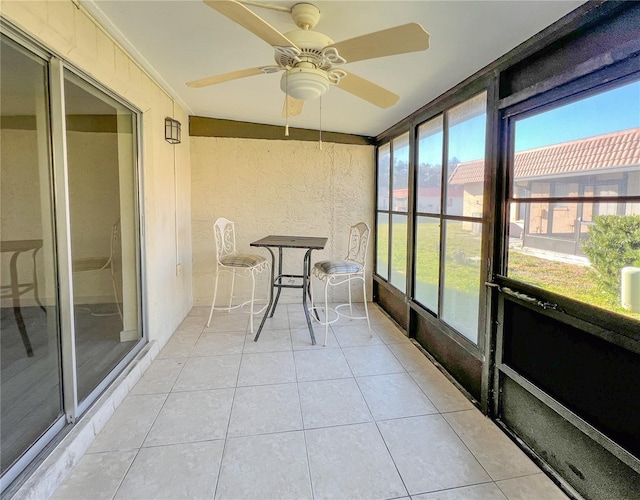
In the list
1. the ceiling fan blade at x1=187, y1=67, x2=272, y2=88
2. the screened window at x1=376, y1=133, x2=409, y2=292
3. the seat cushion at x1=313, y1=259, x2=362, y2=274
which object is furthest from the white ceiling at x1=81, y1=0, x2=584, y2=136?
the seat cushion at x1=313, y1=259, x2=362, y2=274

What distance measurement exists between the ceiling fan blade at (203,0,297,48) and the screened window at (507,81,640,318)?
1.31 m

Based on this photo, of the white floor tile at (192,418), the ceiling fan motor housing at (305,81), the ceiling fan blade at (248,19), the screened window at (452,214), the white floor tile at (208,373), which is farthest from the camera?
the white floor tile at (208,373)

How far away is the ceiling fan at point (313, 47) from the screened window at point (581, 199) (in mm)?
796

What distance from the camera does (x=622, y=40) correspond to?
129 cm

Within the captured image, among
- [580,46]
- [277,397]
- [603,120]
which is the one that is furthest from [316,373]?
[580,46]

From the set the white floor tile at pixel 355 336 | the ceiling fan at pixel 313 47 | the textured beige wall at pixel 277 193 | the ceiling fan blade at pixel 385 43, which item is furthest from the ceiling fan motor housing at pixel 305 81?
the textured beige wall at pixel 277 193

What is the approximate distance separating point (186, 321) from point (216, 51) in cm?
263

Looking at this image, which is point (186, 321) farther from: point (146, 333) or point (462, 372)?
point (462, 372)

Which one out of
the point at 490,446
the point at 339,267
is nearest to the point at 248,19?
the point at 339,267

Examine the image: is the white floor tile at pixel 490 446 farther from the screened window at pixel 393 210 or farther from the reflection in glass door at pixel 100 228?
the reflection in glass door at pixel 100 228

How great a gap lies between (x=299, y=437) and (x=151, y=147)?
2366mm

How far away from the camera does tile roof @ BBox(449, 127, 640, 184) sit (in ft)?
4.16

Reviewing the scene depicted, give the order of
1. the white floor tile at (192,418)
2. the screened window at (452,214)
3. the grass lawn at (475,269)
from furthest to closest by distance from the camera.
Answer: the screened window at (452,214), the white floor tile at (192,418), the grass lawn at (475,269)

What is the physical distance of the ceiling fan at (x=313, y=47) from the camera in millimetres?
1209
